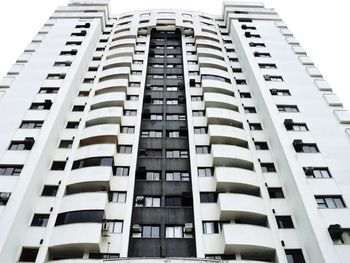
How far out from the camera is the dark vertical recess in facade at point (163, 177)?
997 inches

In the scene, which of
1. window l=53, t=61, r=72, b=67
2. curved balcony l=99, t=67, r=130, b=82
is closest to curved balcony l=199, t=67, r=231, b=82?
curved balcony l=99, t=67, r=130, b=82

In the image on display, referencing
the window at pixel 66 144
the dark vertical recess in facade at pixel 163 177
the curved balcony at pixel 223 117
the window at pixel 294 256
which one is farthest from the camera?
the curved balcony at pixel 223 117

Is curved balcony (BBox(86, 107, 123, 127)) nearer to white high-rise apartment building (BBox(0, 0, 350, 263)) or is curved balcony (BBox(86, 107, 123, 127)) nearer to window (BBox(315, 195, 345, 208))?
white high-rise apartment building (BBox(0, 0, 350, 263))

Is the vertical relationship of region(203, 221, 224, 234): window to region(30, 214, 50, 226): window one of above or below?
below

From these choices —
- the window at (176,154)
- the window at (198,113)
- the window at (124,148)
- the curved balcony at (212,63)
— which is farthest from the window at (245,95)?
the window at (124,148)

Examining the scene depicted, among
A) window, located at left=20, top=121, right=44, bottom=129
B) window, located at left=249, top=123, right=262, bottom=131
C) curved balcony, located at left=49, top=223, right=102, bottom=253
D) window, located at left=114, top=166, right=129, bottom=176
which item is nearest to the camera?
curved balcony, located at left=49, top=223, right=102, bottom=253

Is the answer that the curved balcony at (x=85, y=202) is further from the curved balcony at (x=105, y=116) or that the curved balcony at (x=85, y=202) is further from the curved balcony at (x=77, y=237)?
the curved balcony at (x=105, y=116)

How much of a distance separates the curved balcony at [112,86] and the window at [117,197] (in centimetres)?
1455

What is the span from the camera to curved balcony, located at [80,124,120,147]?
3206cm

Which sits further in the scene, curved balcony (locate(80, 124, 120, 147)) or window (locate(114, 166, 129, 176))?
curved balcony (locate(80, 124, 120, 147))

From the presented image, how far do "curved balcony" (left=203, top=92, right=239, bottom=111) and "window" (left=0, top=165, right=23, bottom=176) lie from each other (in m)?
19.3

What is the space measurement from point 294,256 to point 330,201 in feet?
16.4

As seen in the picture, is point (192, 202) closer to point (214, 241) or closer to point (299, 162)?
point (214, 241)

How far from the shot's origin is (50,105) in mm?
34000
